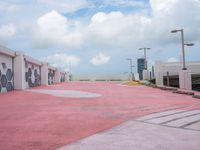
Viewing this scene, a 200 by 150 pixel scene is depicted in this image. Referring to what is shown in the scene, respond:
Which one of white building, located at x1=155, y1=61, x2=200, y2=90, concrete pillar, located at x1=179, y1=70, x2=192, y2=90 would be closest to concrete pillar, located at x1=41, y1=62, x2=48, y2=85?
concrete pillar, located at x1=179, y1=70, x2=192, y2=90

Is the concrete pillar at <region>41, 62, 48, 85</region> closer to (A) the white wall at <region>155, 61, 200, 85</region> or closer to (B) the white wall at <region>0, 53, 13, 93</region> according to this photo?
(B) the white wall at <region>0, 53, 13, 93</region>

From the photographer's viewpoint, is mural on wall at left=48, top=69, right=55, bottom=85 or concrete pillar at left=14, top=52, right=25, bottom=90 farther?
mural on wall at left=48, top=69, right=55, bottom=85

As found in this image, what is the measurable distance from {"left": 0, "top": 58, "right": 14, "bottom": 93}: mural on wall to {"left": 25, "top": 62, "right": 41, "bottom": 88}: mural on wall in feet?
15.5

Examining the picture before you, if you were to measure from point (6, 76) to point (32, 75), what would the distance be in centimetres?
1039

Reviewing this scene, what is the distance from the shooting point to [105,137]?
11.4m

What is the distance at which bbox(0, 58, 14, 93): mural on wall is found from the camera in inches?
1165

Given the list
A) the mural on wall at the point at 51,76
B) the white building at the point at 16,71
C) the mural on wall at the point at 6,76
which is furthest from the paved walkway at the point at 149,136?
the mural on wall at the point at 51,76

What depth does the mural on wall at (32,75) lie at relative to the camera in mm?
38050

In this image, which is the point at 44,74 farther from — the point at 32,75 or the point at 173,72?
the point at 173,72

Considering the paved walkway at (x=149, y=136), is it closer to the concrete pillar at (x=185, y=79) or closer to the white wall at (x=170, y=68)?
the concrete pillar at (x=185, y=79)

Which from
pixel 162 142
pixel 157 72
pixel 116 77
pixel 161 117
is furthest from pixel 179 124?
pixel 116 77

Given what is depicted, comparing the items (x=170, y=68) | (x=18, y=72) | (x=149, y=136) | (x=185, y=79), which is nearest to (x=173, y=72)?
(x=170, y=68)

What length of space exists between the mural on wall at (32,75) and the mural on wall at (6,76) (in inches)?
186

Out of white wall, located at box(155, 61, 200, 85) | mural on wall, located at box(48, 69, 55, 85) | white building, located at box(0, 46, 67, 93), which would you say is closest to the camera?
white building, located at box(0, 46, 67, 93)
